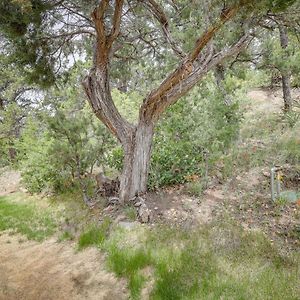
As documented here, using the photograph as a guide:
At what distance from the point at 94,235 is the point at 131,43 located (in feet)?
13.0

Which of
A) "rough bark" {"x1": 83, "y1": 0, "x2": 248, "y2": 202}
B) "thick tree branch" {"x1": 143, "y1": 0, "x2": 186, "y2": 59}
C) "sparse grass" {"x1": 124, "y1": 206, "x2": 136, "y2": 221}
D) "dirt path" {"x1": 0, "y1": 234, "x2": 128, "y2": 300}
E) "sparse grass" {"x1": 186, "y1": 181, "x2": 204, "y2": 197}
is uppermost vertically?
"thick tree branch" {"x1": 143, "y1": 0, "x2": 186, "y2": 59}

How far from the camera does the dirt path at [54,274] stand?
4.05 metres

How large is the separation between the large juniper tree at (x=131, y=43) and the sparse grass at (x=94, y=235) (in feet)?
2.80

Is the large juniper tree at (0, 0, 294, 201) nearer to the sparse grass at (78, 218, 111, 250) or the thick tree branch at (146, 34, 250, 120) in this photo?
the thick tree branch at (146, 34, 250, 120)

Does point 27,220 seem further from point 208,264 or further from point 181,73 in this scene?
point 181,73

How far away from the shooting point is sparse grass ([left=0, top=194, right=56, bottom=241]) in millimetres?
6062

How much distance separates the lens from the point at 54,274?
4.56 m

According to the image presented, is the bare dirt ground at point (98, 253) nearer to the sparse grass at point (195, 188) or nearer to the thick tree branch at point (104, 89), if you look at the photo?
the sparse grass at point (195, 188)

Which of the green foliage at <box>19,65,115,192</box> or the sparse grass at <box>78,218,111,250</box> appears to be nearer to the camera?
the sparse grass at <box>78,218,111,250</box>

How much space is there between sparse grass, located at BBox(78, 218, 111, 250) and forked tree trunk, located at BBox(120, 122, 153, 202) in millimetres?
841

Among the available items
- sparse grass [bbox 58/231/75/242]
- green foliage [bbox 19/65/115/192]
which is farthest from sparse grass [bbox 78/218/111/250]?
green foliage [bbox 19/65/115/192]

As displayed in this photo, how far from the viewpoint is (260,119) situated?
11.1 metres

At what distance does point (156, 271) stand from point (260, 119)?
8492 mm

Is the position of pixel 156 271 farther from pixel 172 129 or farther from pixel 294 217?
pixel 172 129
